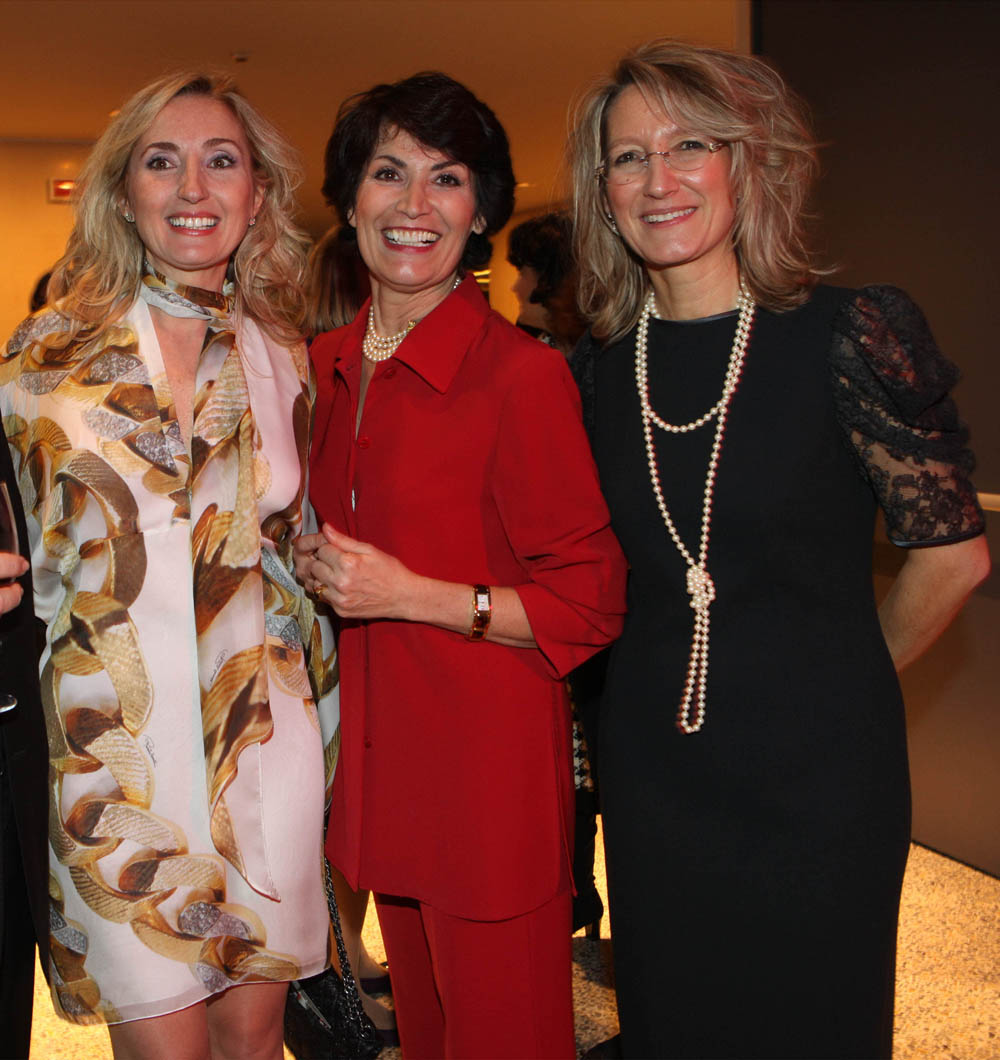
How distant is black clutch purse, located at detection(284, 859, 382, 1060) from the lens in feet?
7.01

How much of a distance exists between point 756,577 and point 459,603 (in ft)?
1.59

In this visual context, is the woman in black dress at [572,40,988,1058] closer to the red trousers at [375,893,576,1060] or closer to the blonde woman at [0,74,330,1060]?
the red trousers at [375,893,576,1060]

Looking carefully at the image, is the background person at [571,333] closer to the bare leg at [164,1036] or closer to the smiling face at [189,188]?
the smiling face at [189,188]

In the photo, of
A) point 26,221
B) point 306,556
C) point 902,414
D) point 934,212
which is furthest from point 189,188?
point 26,221

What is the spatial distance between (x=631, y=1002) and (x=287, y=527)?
1.06 metres

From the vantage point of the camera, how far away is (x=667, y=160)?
1.80m

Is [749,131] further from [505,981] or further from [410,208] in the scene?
[505,981]

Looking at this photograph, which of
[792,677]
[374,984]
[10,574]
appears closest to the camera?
[10,574]

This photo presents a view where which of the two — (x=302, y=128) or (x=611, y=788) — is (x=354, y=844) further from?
(x=302, y=128)

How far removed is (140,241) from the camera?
6.71 feet

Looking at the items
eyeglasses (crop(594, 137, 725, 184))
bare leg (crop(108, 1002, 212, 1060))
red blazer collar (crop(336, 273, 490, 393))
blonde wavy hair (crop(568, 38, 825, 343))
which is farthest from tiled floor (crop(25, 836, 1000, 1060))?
eyeglasses (crop(594, 137, 725, 184))

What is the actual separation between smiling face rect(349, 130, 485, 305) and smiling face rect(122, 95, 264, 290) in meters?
0.25

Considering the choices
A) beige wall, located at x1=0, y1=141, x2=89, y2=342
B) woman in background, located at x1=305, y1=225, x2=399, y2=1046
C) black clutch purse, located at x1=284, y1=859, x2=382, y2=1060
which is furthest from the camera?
beige wall, located at x1=0, y1=141, x2=89, y2=342

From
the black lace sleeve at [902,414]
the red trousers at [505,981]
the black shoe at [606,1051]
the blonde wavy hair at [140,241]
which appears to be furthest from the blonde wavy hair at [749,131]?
the black shoe at [606,1051]
